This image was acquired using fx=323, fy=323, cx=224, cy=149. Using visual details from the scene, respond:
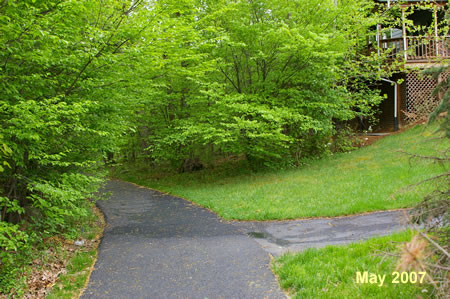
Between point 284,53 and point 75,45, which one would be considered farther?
point 284,53

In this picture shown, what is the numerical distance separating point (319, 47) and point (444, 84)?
9755 mm

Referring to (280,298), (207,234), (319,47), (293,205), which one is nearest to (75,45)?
(207,234)

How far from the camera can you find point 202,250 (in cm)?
586

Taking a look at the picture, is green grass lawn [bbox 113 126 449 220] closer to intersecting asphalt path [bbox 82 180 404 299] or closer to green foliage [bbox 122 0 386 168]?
intersecting asphalt path [bbox 82 180 404 299]

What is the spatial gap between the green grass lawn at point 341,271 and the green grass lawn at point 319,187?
93 centimetres

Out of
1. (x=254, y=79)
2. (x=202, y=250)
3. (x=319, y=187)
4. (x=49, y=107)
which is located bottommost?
(x=202, y=250)

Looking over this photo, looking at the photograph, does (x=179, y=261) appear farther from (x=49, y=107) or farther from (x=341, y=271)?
(x=49, y=107)

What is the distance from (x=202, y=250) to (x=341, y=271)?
8.49ft

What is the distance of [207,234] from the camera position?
6887 mm

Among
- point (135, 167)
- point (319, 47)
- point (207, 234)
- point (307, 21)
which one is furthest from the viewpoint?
point (135, 167)

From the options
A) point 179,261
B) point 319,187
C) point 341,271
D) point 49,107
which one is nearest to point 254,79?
point 319,187

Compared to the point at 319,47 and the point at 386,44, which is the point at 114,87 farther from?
the point at 386,44

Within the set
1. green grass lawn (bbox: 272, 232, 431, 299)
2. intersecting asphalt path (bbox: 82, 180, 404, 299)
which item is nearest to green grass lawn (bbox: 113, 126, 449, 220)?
intersecting asphalt path (bbox: 82, 180, 404, 299)

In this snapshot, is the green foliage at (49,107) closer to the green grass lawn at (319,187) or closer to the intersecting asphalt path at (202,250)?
the intersecting asphalt path at (202,250)
